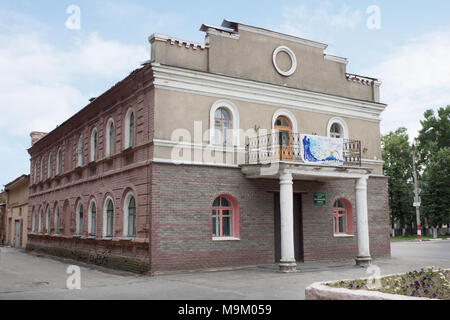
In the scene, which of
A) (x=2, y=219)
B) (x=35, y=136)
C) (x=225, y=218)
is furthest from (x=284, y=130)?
(x=2, y=219)

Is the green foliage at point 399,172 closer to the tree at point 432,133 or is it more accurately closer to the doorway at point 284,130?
the tree at point 432,133

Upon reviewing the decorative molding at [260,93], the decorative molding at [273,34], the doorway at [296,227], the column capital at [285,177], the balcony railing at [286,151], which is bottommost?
the doorway at [296,227]

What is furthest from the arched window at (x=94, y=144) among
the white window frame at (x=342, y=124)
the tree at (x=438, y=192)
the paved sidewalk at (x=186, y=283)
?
the tree at (x=438, y=192)

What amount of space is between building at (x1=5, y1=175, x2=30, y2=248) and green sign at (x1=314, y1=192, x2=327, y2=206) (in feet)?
77.9

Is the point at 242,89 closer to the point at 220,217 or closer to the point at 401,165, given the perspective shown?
the point at 220,217

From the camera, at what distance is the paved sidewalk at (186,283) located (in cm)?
1125

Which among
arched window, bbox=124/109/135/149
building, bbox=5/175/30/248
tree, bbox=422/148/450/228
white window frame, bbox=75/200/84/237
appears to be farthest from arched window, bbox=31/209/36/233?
tree, bbox=422/148/450/228

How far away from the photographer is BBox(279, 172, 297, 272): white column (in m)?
15.7

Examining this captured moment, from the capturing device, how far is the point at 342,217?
20.6 metres

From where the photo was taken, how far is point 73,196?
24078 millimetres

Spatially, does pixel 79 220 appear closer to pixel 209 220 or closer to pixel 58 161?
pixel 58 161

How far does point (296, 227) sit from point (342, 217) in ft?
9.13

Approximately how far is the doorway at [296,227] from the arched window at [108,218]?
6.80 meters

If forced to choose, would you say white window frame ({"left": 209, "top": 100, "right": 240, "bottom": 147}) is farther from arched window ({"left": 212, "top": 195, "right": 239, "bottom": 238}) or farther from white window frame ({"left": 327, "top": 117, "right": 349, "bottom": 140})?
white window frame ({"left": 327, "top": 117, "right": 349, "bottom": 140})
